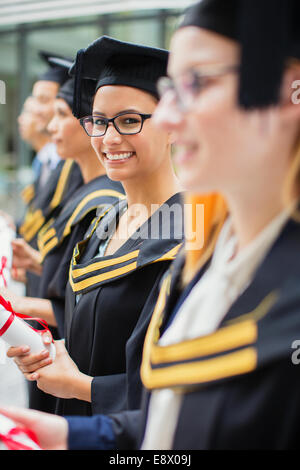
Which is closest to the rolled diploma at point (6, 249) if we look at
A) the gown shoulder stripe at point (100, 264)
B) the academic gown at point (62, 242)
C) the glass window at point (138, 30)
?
the academic gown at point (62, 242)

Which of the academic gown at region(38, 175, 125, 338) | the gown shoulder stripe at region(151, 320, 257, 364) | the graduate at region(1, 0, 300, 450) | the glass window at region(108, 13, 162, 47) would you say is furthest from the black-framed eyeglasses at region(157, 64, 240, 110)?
the glass window at region(108, 13, 162, 47)

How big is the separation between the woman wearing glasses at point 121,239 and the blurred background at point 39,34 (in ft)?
18.4

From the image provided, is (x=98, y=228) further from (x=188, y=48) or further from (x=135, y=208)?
(x=188, y=48)

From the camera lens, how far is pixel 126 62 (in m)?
1.49

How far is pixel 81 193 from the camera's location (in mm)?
2400

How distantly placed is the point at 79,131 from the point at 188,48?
5.58ft

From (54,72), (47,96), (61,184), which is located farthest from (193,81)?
(47,96)

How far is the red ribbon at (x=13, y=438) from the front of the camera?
95 cm

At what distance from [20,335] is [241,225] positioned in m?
0.82

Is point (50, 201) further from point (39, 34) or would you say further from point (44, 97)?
point (39, 34)

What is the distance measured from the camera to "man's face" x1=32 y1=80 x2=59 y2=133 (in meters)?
3.37

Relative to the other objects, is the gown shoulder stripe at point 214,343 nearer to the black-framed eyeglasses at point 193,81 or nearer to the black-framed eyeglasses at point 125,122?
the black-framed eyeglasses at point 193,81

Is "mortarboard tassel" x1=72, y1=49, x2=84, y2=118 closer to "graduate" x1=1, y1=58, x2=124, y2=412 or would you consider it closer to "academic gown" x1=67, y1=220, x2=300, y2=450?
"graduate" x1=1, y1=58, x2=124, y2=412

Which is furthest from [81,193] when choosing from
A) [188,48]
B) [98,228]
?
[188,48]
